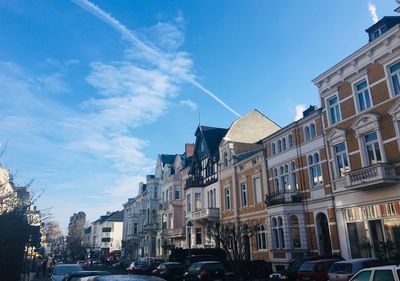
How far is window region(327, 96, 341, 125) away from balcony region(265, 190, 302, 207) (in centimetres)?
647

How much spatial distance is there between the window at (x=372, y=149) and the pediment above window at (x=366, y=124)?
1.38 ft

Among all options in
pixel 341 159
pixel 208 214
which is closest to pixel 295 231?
pixel 341 159

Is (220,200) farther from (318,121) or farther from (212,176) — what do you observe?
(318,121)

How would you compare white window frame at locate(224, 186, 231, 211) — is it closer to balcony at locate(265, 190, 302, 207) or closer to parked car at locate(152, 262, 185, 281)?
balcony at locate(265, 190, 302, 207)

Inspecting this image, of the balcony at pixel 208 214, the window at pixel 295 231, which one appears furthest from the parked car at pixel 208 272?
the balcony at pixel 208 214

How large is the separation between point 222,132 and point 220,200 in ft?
32.8

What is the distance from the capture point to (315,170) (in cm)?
2600

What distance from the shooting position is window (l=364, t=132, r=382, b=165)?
20875 millimetres

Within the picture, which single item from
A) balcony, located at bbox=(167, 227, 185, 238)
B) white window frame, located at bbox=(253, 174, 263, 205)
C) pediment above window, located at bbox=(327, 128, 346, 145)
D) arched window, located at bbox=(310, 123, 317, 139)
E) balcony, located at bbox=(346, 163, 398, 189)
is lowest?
balcony, located at bbox=(167, 227, 185, 238)

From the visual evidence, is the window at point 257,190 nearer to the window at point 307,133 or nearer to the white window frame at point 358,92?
the window at point 307,133

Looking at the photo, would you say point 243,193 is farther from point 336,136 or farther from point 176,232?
point 176,232

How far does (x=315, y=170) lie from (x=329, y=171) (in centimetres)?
171

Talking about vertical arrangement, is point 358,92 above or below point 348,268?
above

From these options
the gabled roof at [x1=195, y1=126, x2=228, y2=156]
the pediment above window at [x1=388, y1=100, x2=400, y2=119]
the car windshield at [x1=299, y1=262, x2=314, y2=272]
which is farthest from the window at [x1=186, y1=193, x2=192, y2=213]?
the pediment above window at [x1=388, y1=100, x2=400, y2=119]
